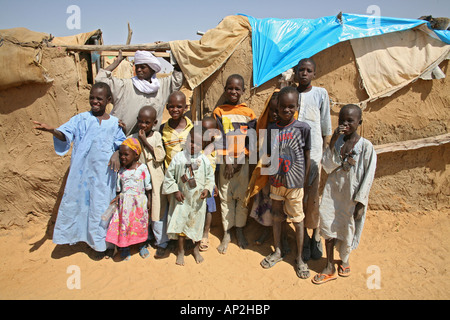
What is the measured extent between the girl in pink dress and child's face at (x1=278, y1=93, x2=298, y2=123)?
1.52 meters

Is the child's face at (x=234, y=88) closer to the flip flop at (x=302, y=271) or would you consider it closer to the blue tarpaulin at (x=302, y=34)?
the blue tarpaulin at (x=302, y=34)

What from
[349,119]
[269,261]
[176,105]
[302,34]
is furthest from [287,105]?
[269,261]

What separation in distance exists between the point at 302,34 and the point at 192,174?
7.18 ft

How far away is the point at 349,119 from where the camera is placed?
2.61 metres

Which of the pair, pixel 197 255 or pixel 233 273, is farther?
pixel 197 255

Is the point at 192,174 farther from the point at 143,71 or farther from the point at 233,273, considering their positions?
the point at 143,71

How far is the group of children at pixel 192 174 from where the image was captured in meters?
2.88

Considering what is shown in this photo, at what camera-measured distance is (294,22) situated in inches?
145

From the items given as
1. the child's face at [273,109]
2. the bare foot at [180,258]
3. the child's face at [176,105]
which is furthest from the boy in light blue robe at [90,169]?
the child's face at [273,109]

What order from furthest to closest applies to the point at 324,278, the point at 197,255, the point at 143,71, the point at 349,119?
the point at 143,71 < the point at 197,255 < the point at 324,278 < the point at 349,119

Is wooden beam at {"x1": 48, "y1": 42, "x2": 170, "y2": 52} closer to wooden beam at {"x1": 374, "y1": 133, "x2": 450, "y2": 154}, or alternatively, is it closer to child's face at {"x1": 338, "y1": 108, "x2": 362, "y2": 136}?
child's face at {"x1": 338, "y1": 108, "x2": 362, "y2": 136}

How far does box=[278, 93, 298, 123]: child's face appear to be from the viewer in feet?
8.82

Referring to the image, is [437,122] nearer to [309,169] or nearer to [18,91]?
[309,169]

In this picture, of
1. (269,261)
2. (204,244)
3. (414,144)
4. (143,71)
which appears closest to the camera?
(269,261)
